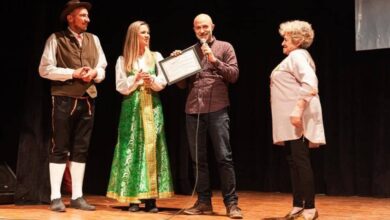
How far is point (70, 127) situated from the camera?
4078mm

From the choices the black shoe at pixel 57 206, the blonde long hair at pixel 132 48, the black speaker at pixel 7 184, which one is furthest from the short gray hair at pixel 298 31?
the black speaker at pixel 7 184

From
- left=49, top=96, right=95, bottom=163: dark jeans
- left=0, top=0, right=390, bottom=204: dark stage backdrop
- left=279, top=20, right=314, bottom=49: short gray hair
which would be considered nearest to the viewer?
left=279, top=20, right=314, bottom=49: short gray hair

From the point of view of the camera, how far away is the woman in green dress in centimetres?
394

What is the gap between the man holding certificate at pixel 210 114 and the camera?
3.73 metres

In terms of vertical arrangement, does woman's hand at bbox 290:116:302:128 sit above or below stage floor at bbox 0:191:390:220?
above

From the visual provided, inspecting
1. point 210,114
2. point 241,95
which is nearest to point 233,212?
point 210,114

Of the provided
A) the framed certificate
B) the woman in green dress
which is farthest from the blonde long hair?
the framed certificate

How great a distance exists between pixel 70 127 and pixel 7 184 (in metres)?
0.89

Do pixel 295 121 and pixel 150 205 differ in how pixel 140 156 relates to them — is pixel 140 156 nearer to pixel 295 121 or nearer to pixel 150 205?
pixel 150 205

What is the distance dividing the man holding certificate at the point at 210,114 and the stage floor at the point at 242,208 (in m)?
0.19

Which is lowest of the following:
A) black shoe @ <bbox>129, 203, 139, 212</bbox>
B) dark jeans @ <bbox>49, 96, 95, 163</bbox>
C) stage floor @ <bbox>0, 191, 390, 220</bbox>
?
stage floor @ <bbox>0, 191, 390, 220</bbox>

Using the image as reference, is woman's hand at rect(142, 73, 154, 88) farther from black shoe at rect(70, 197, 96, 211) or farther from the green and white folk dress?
black shoe at rect(70, 197, 96, 211)

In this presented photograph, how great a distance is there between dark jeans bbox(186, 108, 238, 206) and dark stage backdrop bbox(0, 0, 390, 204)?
57.4 inches

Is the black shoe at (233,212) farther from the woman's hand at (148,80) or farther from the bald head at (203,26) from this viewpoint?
the bald head at (203,26)
